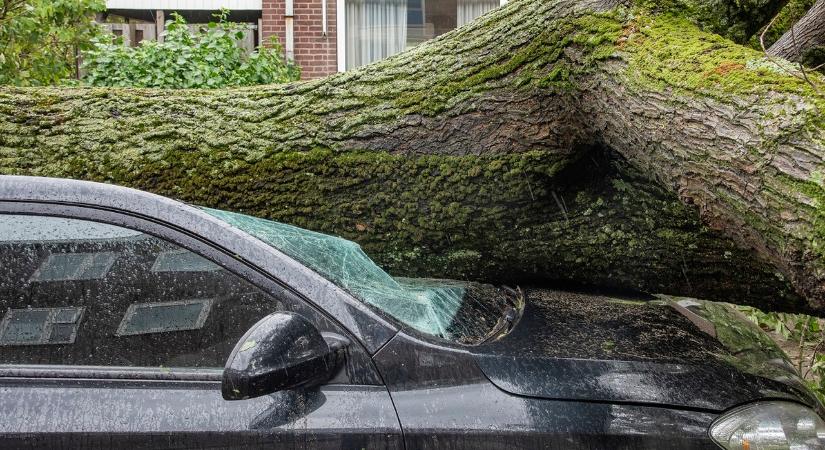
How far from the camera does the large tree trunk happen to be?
3.73 metres

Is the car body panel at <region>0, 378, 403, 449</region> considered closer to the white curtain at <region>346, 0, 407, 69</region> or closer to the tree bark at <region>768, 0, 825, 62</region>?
the tree bark at <region>768, 0, 825, 62</region>

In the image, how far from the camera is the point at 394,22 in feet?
34.6

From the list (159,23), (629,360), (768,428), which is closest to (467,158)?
(629,360)

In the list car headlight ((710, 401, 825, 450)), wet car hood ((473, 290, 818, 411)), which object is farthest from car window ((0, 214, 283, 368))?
car headlight ((710, 401, 825, 450))

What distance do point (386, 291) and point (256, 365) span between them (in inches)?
25.8

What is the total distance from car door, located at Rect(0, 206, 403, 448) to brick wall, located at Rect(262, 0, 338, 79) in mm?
8580

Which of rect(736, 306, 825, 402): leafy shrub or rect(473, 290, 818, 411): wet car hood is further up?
rect(473, 290, 818, 411): wet car hood

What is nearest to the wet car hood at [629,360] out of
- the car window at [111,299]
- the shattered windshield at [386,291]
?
the shattered windshield at [386,291]

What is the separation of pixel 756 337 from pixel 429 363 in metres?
1.63

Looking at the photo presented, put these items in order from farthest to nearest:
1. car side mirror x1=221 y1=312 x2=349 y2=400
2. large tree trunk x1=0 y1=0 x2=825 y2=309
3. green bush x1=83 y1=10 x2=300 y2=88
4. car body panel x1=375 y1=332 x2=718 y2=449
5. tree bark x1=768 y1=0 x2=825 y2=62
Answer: green bush x1=83 y1=10 x2=300 y2=88, tree bark x1=768 y1=0 x2=825 y2=62, large tree trunk x1=0 y1=0 x2=825 y2=309, car body panel x1=375 y1=332 x2=718 y2=449, car side mirror x1=221 y1=312 x2=349 y2=400

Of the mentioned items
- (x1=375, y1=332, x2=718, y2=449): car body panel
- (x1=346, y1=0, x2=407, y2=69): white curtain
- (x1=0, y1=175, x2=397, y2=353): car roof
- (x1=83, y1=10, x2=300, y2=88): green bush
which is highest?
(x1=346, y1=0, x2=407, y2=69): white curtain

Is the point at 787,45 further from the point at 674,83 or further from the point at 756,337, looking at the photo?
the point at 756,337

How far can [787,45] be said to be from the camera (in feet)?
13.8

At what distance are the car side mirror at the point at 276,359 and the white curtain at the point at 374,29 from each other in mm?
8943
